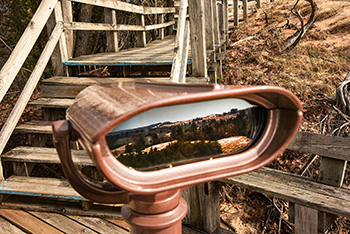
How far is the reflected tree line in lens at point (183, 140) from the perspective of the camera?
54 cm

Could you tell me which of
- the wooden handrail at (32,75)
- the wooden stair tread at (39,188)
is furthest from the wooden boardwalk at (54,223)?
the wooden handrail at (32,75)

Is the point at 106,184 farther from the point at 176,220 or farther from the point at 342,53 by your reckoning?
the point at 342,53

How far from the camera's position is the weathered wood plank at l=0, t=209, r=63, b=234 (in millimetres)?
2592

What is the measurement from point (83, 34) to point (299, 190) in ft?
19.6

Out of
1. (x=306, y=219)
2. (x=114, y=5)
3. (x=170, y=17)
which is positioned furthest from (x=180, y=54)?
(x=170, y=17)

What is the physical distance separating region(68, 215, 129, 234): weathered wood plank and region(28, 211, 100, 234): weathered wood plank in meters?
0.04

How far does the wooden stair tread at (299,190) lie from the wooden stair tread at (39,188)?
59.1 inches

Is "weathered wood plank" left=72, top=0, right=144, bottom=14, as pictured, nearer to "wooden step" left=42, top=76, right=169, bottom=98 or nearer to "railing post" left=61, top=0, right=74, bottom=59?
"railing post" left=61, top=0, right=74, bottom=59

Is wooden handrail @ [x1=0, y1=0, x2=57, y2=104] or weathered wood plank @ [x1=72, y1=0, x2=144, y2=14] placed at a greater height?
weathered wood plank @ [x1=72, y1=0, x2=144, y2=14]

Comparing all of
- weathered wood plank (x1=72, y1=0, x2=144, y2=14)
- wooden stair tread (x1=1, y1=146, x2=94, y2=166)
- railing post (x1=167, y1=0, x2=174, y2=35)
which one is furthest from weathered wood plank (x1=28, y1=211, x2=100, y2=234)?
railing post (x1=167, y1=0, x2=174, y2=35)

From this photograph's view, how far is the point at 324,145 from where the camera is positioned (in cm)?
220

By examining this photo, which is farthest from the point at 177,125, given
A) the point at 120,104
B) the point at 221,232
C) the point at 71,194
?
the point at 71,194

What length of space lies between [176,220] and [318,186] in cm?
184

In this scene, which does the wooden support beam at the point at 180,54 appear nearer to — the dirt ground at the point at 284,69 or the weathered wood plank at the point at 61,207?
the weathered wood plank at the point at 61,207
